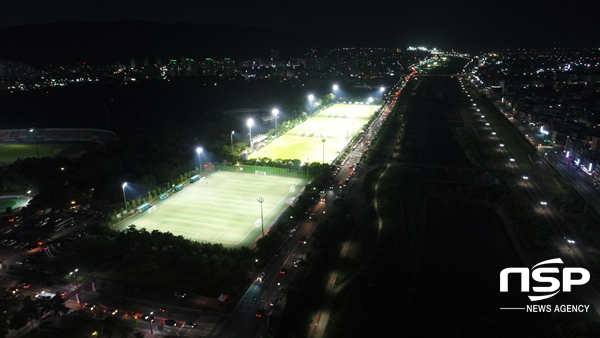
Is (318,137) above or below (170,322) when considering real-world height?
above

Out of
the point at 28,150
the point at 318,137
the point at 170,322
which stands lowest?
the point at 170,322

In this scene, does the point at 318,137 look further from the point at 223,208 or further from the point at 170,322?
the point at 170,322

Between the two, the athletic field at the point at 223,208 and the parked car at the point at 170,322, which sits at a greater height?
the athletic field at the point at 223,208

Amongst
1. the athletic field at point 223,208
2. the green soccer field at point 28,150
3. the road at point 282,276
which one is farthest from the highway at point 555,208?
the green soccer field at point 28,150

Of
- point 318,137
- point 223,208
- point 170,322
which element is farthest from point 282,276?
point 318,137

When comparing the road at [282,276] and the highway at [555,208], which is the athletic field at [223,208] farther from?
the highway at [555,208]

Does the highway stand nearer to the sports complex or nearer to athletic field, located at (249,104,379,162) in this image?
the sports complex
